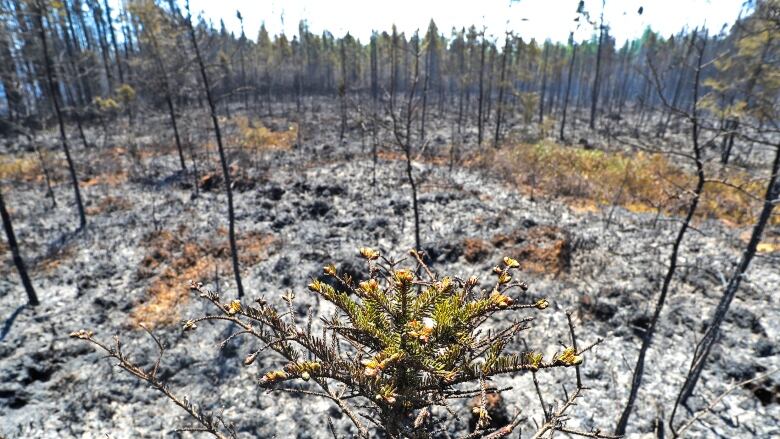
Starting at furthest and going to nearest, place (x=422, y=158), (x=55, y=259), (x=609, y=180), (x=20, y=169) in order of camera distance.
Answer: (x=422, y=158), (x=20, y=169), (x=609, y=180), (x=55, y=259)

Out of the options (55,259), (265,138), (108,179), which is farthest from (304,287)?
(265,138)

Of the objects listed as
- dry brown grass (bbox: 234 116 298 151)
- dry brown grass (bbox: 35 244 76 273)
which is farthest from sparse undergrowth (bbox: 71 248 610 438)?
dry brown grass (bbox: 234 116 298 151)

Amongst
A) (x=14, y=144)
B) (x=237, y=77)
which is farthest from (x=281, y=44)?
(x=14, y=144)

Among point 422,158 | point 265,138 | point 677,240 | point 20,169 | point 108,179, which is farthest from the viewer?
point 265,138

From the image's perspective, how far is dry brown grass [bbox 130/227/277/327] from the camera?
9.41 metres

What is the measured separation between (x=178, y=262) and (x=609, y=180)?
60.9ft

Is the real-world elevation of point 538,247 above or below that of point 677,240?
below

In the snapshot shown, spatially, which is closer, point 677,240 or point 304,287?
point 677,240

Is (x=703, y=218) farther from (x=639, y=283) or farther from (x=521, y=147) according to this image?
(x=521, y=147)

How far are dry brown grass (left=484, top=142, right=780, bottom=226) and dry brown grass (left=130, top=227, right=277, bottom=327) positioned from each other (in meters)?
11.2

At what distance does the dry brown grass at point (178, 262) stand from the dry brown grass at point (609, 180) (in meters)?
11.2

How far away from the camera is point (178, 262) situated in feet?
37.1

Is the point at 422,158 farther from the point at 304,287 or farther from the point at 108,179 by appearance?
the point at 108,179

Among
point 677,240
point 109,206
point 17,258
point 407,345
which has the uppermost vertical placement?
point 407,345
